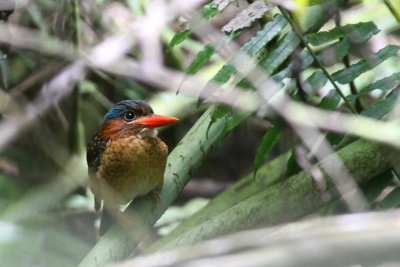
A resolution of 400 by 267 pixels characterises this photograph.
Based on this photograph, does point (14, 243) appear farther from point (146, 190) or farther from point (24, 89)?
point (24, 89)

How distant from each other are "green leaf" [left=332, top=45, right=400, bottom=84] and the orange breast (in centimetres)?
59

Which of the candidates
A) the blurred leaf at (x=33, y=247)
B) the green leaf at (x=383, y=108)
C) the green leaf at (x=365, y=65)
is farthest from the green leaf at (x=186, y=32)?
the blurred leaf at (x=33, y=247)

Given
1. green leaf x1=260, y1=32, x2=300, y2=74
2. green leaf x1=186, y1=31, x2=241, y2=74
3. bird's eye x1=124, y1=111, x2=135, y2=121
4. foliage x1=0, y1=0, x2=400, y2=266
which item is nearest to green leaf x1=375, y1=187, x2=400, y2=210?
foliage x1=0, y1=0, x2=400, y2=266

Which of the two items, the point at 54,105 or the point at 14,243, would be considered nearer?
the point at 14,243

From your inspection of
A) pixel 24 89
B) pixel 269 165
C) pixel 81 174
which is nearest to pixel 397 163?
pixel 269 165

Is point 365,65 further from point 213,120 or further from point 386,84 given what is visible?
point 213,120

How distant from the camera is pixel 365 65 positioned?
5.25ft

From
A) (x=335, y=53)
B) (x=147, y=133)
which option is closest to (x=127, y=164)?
(x=147, y=133)

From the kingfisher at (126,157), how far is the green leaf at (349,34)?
51cm

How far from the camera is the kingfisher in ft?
6.11

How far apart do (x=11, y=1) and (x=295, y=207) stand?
1.36 m

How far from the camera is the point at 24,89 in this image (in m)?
3.02

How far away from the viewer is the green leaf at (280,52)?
157 centimetres

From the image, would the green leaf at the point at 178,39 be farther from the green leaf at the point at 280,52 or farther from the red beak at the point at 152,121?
the red beak at the point at 152,121
